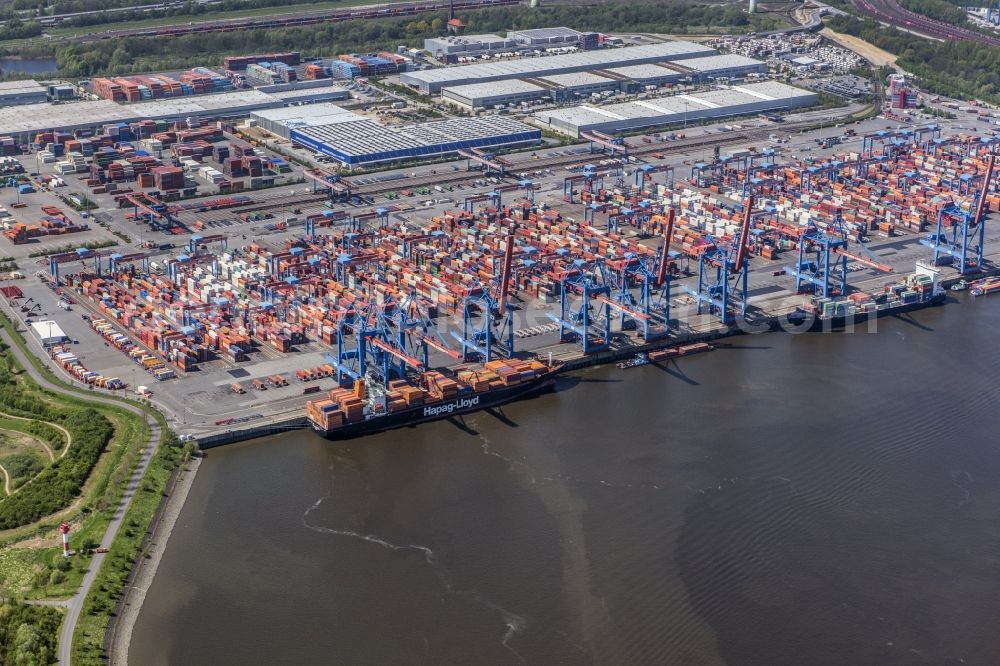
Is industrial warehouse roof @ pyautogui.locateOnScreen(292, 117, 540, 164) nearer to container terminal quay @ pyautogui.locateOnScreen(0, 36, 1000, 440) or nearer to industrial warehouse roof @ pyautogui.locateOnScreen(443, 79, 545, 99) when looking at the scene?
container terminal quay @ pyautogui.locateOnScreen(0, 36, 1000, 440)

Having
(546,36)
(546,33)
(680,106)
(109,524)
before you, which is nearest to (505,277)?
(109,524)

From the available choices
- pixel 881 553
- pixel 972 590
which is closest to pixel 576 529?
pixel 881 553

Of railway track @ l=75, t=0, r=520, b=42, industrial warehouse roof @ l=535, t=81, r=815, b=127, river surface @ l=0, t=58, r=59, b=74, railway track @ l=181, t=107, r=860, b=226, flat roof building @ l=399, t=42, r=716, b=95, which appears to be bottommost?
railway track @ l=181, t=107, r=860, b=226

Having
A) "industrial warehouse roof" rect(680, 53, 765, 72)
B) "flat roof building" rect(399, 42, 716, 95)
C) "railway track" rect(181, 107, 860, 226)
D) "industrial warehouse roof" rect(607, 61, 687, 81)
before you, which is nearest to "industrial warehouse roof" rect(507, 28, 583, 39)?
"flat roof building" rect(399, 42, 716, 95)

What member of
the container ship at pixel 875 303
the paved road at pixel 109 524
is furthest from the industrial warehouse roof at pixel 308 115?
the container ship at pixel 875 303

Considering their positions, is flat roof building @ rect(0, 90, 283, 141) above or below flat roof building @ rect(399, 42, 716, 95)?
below

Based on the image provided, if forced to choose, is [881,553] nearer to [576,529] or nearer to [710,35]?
[576,529]
